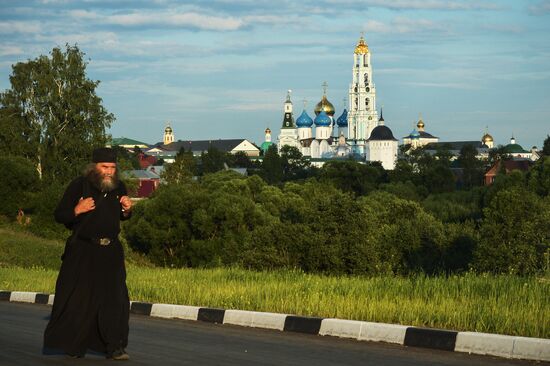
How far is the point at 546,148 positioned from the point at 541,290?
563ft

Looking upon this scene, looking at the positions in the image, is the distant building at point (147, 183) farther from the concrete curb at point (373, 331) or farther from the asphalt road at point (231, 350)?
the asphalt road at point (231, 350)

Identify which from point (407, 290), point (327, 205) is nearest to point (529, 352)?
point (407, 290)

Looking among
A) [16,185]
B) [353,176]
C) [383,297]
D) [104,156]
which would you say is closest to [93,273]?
[104,156]

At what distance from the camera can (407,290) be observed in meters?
14.0

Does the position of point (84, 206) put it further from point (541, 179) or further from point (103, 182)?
point (541, 179)

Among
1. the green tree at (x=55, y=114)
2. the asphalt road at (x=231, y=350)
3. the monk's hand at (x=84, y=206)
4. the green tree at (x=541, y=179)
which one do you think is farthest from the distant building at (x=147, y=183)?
the monk's hand at (x=84, y=206)

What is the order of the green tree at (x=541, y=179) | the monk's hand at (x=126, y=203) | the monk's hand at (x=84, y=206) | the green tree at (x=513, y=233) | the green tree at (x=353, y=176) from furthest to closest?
the green tree at (x=353, y=176) < the green tree at (x=541, y=179) < the green tree at (x=513, y=233) < the monk's hand at (x=126, y=203) < the monk's hand at (x=84, y=206)

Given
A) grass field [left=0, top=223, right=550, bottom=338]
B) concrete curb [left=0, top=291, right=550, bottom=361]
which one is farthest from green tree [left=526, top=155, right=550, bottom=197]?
concrete curb [left=0, top=291, right=550, bottom=361]

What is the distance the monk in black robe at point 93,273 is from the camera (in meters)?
9.60

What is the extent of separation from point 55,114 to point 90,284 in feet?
208

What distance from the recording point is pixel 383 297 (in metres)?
13.4

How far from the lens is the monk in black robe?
378 inches

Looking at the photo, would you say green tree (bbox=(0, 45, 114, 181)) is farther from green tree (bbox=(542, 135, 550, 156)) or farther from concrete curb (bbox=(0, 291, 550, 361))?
green tree (bbox=(542, 135, 550, 156))

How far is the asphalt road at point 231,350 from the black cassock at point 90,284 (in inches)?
7.3
